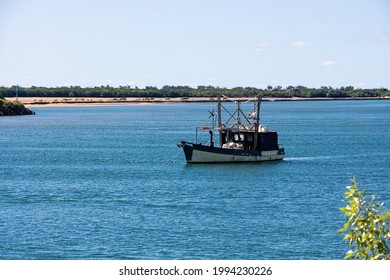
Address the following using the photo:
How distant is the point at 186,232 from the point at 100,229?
4305mm

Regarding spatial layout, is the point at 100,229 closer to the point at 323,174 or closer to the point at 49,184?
the point at 49,184

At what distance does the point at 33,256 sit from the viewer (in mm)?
37188

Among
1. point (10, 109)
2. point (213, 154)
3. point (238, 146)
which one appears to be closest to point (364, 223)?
point (213, 154)

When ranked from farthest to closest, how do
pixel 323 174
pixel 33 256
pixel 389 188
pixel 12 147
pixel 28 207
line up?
1. pixel 12 147
2. pixel 323 174
3. pixel 389 188
4. pixel 28 207
5. pixel 33 256

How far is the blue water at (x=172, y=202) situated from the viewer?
38.8 meters

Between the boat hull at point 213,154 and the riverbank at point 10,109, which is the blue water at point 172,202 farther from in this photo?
the riverbank at point 10,109

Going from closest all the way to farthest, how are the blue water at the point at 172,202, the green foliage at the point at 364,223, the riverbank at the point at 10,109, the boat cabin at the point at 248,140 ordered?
1. the green foliage at the point at 364,223
2. the blue water at the point at 172,202
3. the boat cabin at the point at 248,140
4. the riverbank at the point at 10,109

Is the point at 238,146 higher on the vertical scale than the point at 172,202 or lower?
higher

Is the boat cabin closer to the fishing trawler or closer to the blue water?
the fishing trawler

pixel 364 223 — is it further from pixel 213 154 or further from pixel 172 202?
pixel 213 154

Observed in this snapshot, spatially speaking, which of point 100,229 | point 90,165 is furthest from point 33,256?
point 90,165

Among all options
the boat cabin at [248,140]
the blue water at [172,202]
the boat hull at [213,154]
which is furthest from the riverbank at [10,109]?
the boat hull at [213,154]

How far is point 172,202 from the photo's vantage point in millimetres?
52062

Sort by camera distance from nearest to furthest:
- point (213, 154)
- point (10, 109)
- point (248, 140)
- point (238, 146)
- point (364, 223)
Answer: point (364, 223), point (213, 154), point (238, 146), point (248, 140), point (10, 109)
